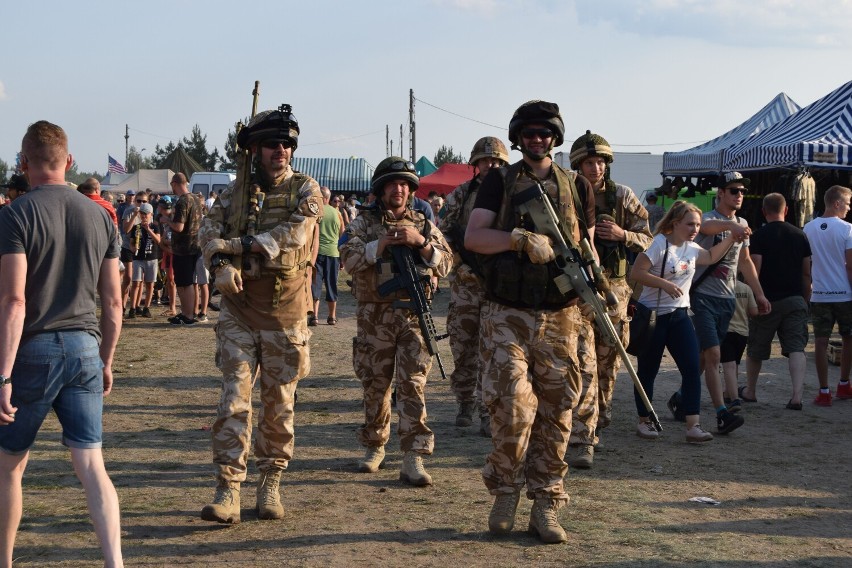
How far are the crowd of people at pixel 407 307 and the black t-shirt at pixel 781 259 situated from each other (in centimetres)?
42

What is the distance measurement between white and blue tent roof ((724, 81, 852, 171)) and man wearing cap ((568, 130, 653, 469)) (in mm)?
8150

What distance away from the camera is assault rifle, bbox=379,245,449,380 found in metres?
6.46

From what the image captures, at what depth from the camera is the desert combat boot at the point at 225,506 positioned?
211 inches

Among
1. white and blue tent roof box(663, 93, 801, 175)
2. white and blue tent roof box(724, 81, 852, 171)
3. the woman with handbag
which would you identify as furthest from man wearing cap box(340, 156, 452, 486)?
white and blue tent roof box(663, 93, 801, 175)

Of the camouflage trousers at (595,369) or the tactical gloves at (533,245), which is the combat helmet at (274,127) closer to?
the tactical gloves at (533,245)

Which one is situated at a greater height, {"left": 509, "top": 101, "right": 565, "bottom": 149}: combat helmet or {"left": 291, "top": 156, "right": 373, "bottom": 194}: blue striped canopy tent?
{"left": 291, "top": 156, "right": 373, "bottom": 194}: blue striped canopy tent

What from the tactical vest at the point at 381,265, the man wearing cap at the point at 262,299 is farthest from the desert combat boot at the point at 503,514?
the tactical vest at the point at 381,265

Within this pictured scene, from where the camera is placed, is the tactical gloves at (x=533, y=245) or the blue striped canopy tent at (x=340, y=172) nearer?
the tactical gloves at (x=533, y=245)

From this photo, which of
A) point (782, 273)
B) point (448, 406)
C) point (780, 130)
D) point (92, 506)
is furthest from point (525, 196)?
point (780, 130)

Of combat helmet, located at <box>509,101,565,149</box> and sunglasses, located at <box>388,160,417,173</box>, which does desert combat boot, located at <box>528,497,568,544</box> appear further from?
sunglasses, located at <box>388,160,417,173</box>

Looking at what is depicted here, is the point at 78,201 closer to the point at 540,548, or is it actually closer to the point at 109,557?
the point at 109,557

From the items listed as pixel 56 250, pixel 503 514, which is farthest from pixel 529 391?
pixel 56 250

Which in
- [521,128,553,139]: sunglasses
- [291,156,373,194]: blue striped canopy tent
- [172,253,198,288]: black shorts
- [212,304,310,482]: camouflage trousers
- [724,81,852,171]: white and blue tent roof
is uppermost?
[291,156,373,194]: blue striped canopy tent

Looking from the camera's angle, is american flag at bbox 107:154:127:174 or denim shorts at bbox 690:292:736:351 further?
american flag at bbox 107:154:127:174
